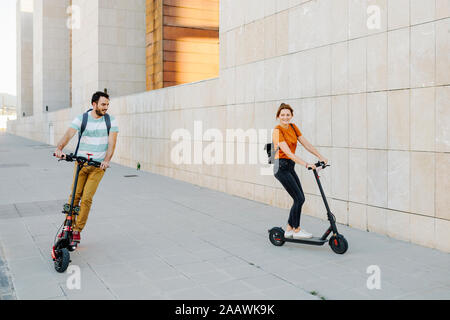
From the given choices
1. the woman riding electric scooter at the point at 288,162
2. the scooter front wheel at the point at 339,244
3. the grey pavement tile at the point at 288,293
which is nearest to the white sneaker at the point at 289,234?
the woman riding electric scooter at the point at 288,162

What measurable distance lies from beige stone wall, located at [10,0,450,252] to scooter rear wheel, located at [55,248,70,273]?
4.52 meters

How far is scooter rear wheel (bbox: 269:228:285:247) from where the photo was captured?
6199mm

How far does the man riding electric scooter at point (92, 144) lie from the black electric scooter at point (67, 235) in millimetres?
130

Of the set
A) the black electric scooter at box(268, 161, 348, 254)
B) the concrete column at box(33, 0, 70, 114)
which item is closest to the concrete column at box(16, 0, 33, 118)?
the concrete column at box(33, 0, 70, 114)

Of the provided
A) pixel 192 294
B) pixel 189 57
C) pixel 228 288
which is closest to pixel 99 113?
pixel 192 294

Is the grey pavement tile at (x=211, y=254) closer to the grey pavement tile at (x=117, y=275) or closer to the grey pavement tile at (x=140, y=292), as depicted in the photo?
the grey pavement tile at (x=117, y=275)

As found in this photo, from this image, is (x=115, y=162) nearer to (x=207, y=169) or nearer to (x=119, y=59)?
(x=119, y=59)

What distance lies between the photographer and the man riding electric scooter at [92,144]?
223 inches

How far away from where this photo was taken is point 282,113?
5969mm

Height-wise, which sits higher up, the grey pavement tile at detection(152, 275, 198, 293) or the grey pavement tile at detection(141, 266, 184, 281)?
the grey pavement tile at detection(141, 266, 184, 281)

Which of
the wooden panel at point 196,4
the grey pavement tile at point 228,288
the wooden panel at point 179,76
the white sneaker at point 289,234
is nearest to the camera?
the grey pavement tile at point 228,288

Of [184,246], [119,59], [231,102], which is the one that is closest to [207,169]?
[231,102]

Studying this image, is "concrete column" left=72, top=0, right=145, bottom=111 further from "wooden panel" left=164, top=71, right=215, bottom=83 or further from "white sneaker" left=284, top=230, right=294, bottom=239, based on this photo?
"white sneaker" left=284, top=230, right=294, bottom=239

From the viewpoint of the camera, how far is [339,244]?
5789 mm
